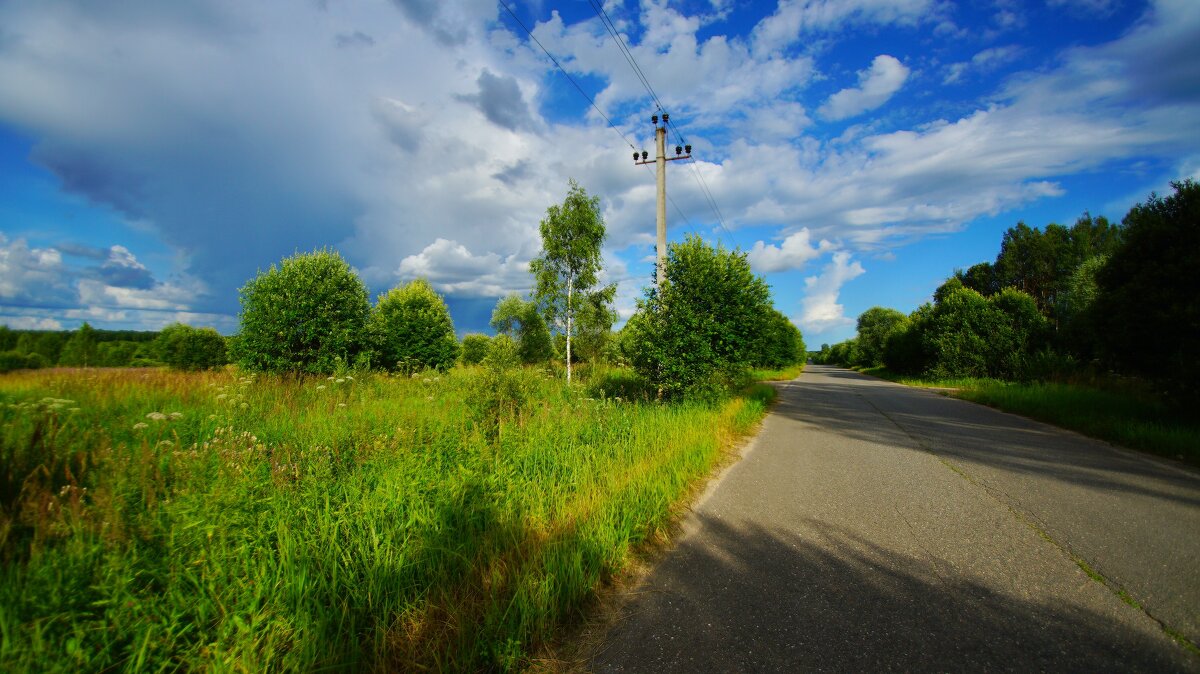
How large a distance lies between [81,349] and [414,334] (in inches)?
306

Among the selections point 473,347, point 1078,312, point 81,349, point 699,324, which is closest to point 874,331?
point 1078,312

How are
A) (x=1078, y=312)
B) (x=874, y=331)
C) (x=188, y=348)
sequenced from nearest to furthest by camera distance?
(x=188, y=348) < (x=1078, y=312) < (x=874, y=331)

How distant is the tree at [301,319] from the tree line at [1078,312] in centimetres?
1621

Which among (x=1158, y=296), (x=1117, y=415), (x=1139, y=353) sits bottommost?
(x=1117, y=415)

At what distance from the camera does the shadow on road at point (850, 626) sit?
2.05m

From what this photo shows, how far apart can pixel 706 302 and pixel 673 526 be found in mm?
6462

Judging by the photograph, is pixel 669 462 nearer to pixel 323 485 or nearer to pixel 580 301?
pixel 323 485

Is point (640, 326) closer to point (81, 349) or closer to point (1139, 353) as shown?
point (1139, 353)

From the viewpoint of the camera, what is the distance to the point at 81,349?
9.69m

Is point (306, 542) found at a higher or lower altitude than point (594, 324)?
lower

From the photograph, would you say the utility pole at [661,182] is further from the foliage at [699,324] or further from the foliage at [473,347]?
the foliage at [473,347]

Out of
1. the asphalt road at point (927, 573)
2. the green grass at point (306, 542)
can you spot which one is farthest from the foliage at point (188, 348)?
the asphalt road at point (927, 573)

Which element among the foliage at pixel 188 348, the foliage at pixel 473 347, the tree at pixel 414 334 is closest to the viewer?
the foliage at pixel 188 348

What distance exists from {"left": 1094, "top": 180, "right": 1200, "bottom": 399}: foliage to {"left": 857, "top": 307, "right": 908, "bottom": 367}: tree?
46.2 m
